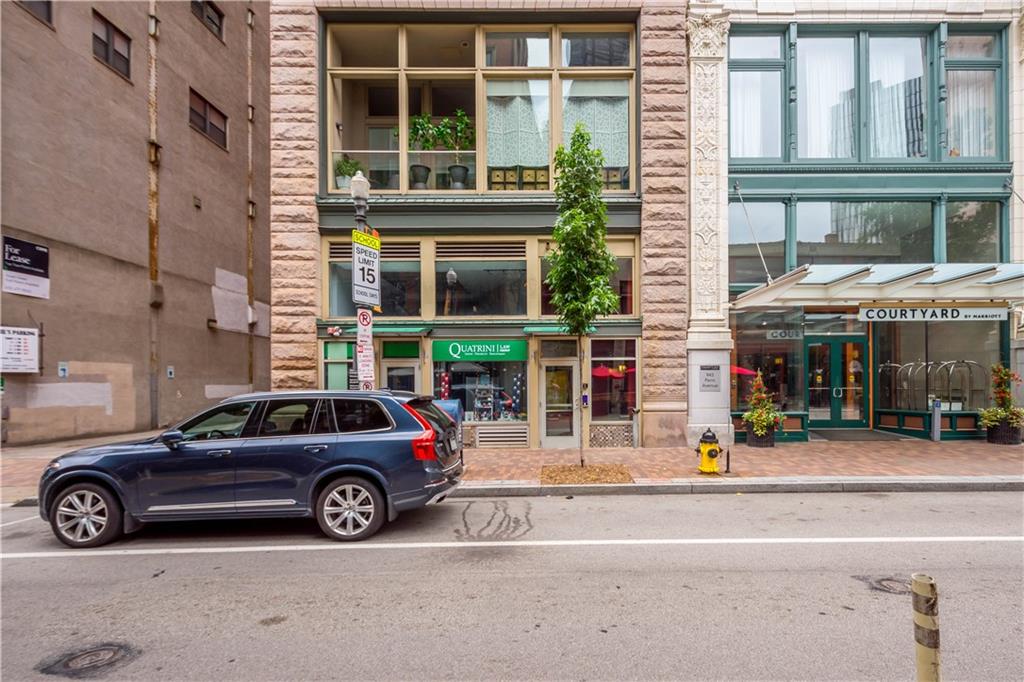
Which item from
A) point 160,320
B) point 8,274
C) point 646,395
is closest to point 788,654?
point 646,395

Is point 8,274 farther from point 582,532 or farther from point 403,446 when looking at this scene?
point 582,532

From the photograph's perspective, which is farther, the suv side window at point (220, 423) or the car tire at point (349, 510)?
the suv side window at point (220, 423)

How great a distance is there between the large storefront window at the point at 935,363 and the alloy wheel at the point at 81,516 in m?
16.6

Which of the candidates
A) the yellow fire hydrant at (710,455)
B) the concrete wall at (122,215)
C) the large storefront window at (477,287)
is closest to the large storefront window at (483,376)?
the large storefront window at (477,287)

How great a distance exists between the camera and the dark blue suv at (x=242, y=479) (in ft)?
19.5

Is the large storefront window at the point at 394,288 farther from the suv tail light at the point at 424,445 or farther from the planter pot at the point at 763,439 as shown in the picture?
the planter pot at the point at 763,439

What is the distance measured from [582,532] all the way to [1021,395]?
13.2 meters

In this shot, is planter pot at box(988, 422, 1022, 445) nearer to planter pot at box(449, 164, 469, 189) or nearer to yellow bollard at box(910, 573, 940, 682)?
yellow bollard at box(910, 573, 940, 682)

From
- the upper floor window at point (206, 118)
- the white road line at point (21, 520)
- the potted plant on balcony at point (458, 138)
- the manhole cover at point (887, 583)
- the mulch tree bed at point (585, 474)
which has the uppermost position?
the upper floor window at point (206, 118)

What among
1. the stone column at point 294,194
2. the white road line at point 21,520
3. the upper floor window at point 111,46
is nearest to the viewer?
the white road line at point 21,520

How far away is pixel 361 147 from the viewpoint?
13.6 metres

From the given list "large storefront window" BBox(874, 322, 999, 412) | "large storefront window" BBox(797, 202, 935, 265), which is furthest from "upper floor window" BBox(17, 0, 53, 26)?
"large storefront window" BBox(874, 322, 999, 412)

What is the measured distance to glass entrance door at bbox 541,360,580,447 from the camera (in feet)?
39.9

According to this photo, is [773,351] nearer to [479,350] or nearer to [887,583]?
[479,350]
